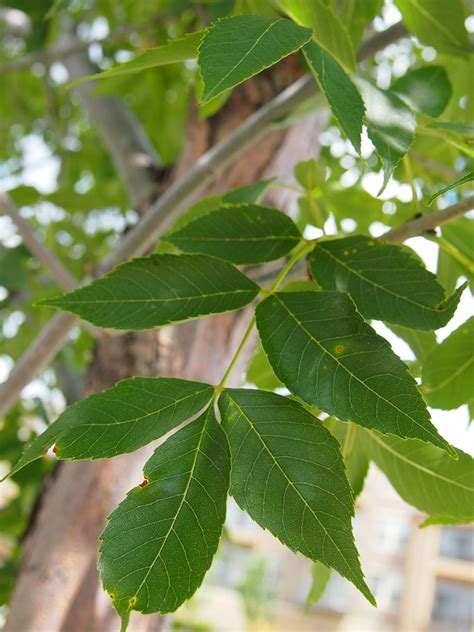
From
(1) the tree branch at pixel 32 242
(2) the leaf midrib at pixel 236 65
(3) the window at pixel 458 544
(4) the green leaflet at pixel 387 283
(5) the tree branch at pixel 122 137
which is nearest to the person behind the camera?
(2) the leaf midrib at pixel 236 65

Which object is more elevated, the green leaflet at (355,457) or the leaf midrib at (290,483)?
the green leaflet at (355,457)

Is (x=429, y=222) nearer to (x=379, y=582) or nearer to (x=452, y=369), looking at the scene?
(x=452, y=369)

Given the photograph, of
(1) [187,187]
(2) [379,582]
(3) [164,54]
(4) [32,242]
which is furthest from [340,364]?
(2) [379,582]

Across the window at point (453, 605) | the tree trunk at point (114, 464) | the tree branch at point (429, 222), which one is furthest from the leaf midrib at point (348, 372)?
the window at point (453, 605)

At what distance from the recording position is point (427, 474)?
524 millimetres

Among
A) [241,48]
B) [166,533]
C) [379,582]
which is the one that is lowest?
[166,533]

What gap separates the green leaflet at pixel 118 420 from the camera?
43 cm

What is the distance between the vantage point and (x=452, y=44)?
723 mm

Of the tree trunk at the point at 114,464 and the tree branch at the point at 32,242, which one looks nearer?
the tree branch at the point at 32,242

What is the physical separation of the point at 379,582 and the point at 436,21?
12953 mm

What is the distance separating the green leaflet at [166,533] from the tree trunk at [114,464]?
1.87 feet


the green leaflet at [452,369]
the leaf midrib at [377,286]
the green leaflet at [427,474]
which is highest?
the leaf midrib at [377,286]

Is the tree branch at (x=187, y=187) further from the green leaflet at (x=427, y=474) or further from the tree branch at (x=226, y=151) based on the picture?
the green leaflet at (x=427, y=474)

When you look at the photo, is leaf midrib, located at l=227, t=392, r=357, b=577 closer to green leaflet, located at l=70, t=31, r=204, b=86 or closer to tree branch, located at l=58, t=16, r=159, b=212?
green leaflet, located at l=70, t=31, r=204, b=86
